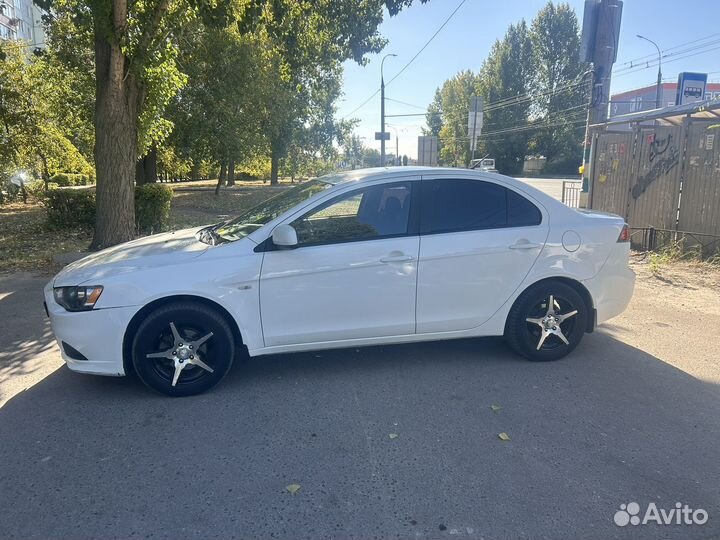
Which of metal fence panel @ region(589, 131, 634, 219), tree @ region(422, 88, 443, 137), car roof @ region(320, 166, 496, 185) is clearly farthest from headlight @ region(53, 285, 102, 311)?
tree @ region(422, 88, 443, 137)

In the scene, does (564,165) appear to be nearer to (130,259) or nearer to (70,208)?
(70,208)

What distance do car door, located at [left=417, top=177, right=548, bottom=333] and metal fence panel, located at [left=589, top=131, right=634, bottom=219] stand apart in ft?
20.9

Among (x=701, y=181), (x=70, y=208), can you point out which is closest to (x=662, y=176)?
(x=701, y=181)

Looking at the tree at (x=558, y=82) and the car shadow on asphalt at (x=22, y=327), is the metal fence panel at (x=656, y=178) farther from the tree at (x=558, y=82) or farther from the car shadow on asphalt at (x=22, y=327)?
the tree at (x=558, y=82)

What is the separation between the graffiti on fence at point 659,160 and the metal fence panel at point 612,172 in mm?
309

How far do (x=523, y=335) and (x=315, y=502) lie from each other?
100 inches

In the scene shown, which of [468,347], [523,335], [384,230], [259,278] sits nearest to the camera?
[259,278]

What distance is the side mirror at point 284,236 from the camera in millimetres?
3945

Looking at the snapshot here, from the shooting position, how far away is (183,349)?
392 cm

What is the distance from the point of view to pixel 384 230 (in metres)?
4.35

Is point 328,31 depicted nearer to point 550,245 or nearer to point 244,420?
point 550,245

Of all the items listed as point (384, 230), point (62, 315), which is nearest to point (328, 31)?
point (384, 230)

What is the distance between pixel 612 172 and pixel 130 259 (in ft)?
30.1

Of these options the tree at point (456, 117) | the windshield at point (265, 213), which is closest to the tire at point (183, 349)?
the windshield at point (265, 213)
